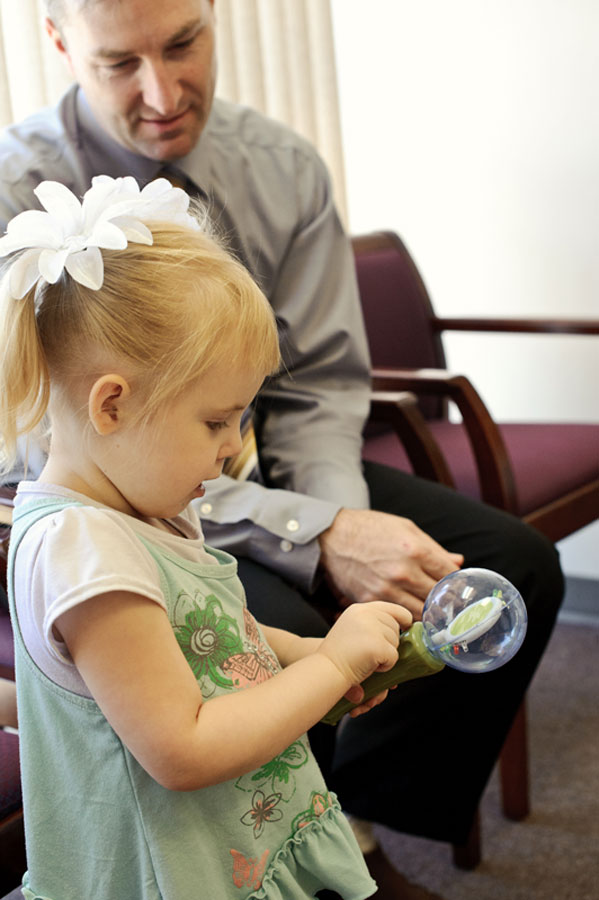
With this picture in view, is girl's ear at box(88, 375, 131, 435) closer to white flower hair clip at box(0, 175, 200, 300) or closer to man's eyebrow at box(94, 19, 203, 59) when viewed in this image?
white flower hair clip at box(0, 175, 200, 300)

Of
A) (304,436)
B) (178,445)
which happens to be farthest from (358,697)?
(304,436)

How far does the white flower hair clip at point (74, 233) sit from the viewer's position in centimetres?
85

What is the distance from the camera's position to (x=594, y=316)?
9.23 feet

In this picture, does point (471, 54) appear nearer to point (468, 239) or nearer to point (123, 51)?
point (468, 239)

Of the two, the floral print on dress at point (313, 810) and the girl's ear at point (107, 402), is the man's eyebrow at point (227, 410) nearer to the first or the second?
the girl's ear at point (107, 402)

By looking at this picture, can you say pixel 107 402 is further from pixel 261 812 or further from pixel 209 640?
pixel 261 812

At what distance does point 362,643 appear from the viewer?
915 mm

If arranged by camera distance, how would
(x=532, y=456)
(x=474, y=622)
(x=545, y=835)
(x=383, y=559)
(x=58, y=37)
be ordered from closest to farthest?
(x=474, y=622) → (x=383, y=559) → (x=58, y=37) → (x=545, y=835) → (x=532, y=456)

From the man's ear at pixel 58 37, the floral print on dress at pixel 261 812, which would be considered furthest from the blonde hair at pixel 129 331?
the man's ear at pixel 58 37

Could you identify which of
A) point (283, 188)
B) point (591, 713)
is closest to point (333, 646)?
point (283, 188)

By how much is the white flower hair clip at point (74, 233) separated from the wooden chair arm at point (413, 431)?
0.99 m

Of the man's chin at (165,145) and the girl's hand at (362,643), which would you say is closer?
the girl's hand at (362,643)

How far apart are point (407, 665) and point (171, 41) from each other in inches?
38.6

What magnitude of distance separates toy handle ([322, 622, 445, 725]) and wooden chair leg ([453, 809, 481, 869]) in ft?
2.89
